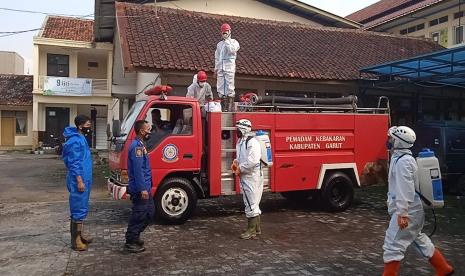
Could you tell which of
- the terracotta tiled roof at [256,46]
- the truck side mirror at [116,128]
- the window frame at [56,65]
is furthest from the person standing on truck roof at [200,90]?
the window frame at [56,65]

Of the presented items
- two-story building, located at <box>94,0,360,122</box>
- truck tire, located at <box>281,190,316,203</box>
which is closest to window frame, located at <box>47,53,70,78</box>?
two-story building, located at <box>94,0,360,122</box>

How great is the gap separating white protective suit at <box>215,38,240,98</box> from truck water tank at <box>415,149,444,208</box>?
4.95 meters

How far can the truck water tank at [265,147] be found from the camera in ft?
25.8

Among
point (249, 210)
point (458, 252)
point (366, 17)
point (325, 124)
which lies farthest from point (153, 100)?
point (366, 17)

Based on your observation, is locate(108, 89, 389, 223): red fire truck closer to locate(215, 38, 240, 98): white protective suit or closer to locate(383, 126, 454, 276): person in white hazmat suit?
locate(215, 38, 240, 98): white protective suit

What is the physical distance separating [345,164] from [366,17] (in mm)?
23637

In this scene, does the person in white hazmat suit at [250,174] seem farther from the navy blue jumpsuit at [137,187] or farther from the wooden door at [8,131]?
the wooden door at [8,131]

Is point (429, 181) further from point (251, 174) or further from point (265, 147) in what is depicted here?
point (265, 147)

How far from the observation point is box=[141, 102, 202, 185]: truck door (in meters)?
7.82

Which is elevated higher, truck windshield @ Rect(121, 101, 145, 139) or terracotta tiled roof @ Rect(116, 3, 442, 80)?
terracotta tiled roof @ Rect(116, 3, 442, 80)

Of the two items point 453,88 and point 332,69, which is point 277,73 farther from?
point 453,88

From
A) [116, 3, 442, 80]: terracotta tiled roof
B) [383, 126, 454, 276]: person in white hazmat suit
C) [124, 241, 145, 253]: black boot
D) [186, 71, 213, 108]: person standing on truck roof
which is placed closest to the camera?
[383, 126, 454, 276]: person in white hazmat suit

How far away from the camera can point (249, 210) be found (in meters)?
7.23

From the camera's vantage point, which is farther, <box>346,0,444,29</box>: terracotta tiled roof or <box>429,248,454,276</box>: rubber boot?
<box>346,0,444,29</box>: terracotta tiled roof
